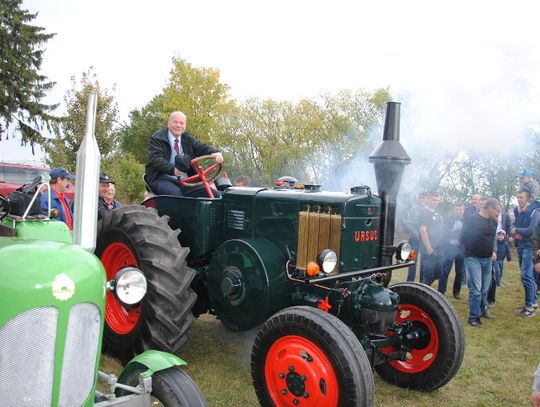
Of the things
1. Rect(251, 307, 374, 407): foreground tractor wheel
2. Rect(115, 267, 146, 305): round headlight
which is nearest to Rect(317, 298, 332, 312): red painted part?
Rect(251, 307, 374, 407): foreground tractor wheel

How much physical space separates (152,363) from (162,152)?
2.79 m

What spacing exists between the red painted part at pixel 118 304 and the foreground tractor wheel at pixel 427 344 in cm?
212

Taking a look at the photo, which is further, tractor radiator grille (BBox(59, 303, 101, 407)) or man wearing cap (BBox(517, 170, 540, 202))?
man wearing cap (BBox(517, 170, 540, 202))

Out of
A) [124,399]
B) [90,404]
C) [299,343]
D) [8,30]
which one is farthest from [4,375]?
[8,30]

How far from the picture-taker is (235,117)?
28734mm

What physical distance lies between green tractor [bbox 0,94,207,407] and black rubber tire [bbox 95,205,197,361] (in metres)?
1.39

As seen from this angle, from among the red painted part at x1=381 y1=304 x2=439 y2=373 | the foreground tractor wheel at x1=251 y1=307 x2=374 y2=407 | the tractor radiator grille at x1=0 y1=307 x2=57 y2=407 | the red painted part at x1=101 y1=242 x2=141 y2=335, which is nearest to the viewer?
the tractor radiator grille at x1=0 y1=307 x2=57 y2=407

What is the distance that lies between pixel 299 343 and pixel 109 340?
6.14 ft

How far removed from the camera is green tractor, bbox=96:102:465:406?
370cm

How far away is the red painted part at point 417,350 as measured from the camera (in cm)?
409

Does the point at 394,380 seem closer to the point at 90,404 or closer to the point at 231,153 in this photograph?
the point at 90,404

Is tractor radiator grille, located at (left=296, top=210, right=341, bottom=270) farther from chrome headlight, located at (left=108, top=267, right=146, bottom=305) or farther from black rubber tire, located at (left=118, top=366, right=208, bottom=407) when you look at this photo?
chrome headlight, located at (left=108, top=267, right=146, bottom=305)

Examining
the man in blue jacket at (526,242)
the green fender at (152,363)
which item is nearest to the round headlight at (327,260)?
the green fender at (152,363)

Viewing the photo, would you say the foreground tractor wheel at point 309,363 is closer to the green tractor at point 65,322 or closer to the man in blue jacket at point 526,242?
the green tractor at point 65,322
